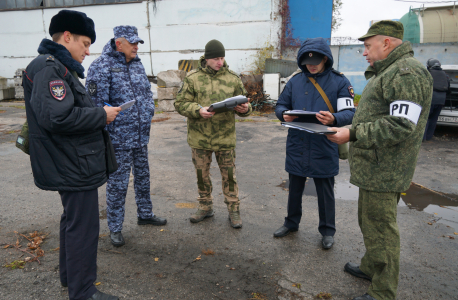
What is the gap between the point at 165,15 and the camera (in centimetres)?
1667

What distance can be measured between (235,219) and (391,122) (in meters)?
2.10

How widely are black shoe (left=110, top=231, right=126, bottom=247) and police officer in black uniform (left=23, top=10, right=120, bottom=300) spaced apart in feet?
2.72

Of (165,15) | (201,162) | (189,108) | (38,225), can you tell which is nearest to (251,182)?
(201,162)

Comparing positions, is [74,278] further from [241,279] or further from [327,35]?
[327,35]

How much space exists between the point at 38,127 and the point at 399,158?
8.28 ft

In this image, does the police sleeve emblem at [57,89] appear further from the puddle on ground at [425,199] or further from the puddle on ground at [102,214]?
the puddle on ground at [425,199]

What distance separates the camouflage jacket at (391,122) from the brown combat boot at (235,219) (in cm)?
155

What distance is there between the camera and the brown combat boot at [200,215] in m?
3.77

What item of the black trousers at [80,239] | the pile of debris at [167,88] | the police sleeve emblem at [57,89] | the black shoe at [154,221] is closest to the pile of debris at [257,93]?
the pile of debris at [167,88]

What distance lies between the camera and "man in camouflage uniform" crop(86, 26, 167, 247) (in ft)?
10.6

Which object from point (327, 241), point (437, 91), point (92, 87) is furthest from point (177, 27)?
point (327, 241)

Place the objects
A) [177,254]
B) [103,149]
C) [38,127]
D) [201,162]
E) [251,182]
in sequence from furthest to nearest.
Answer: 1. [251,182]
2. [201,162]
3. [177,254]
4. [103,149]
5. [38,127]

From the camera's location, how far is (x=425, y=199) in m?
4.51

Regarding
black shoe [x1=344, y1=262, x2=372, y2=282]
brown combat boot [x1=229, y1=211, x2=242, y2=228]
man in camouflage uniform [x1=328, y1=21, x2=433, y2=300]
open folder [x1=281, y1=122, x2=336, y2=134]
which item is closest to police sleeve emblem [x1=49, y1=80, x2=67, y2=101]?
open folder [x1=281, y1=122, x2=336, y2=134]
